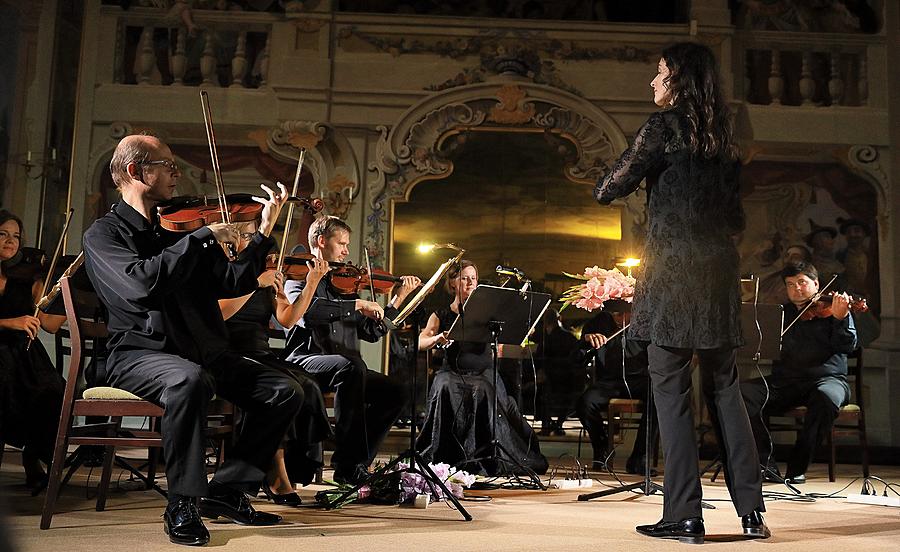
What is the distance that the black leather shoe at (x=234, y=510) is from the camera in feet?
9.98

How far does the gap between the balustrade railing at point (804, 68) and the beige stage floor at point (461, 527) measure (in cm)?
472

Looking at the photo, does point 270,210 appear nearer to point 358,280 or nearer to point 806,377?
point 358,280

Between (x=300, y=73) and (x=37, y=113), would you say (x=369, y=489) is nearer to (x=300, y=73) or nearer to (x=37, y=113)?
(x=300, y=73)

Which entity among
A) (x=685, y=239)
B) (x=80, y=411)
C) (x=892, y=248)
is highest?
(x=892, y=248)

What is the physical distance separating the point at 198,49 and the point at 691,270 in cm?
620

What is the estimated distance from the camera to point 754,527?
2963 millimetres

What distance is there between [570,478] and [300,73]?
440 cm

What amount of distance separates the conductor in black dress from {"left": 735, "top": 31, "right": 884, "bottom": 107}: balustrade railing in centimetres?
533

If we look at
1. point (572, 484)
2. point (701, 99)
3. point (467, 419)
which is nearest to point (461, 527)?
point (701, 99)

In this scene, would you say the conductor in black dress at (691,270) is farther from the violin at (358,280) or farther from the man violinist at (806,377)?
the man violinist at (806,377)

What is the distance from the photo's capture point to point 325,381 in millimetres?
4438

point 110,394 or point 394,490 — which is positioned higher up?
point 110,394

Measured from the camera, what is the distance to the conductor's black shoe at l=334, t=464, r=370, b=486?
4.26 metres

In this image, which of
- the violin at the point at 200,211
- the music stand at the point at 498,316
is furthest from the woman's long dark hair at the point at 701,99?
the music stand at the point at 498,316
